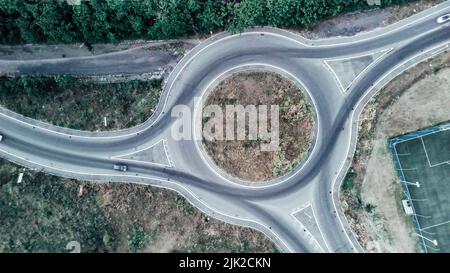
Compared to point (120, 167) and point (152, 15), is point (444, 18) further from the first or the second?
point (120, 167)

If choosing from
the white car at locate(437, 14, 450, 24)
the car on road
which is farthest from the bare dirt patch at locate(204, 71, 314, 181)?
the white car at locate(437, 14, 450, 24)

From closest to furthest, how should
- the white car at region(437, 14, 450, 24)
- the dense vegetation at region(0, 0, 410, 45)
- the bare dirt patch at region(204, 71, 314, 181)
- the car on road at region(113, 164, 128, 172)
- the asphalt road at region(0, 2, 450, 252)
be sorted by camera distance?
the dense vegetation at region(0, 0, 410, 45) < the white car at region(437, 14, 450, 24) < the bare dirt patch at region(204, 71, 314, 181) < the asphalt road at region(0, 2, 450, 252) < the car on road at region(113, 164, 128, 172)

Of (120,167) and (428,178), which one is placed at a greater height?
(120,167)

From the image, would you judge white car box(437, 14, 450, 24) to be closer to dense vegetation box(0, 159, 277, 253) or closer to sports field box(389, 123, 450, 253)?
sports field box(389, 123, 450, 253)

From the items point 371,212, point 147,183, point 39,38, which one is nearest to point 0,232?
point 147,183

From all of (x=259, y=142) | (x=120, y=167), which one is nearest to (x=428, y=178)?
(x=259, y=142)

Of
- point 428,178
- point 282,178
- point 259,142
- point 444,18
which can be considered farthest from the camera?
point 428,178
